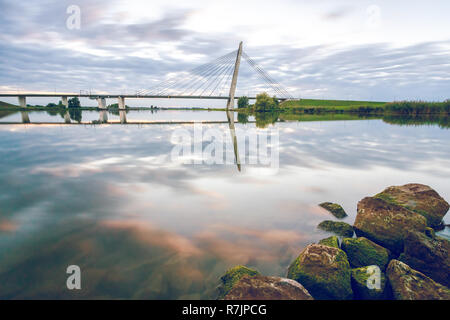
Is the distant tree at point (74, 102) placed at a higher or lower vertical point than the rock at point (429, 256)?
higher

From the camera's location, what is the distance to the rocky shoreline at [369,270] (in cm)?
416

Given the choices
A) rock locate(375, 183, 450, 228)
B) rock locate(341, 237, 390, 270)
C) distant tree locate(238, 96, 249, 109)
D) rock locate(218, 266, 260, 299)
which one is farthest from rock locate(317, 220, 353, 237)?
distant tree locate(238, 96, 249, 109)

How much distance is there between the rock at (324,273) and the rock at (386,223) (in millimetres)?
2062

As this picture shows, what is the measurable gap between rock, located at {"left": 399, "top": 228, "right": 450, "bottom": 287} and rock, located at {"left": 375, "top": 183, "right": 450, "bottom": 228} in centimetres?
237

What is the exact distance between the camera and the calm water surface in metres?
4.97

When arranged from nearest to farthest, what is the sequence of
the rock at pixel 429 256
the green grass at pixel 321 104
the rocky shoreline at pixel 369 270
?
the rocky shoreline at pixel 369 270 < the rock at pixel 429 256 < the green grass at pixel 321 104

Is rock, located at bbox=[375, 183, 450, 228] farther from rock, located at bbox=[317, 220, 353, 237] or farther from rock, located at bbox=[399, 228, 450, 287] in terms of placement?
rock, located at bbox=[399, 228, 450, 287]

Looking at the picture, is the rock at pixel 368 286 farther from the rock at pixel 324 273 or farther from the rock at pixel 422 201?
the rock at pixel 422 201

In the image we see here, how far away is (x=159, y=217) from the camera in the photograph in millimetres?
7551

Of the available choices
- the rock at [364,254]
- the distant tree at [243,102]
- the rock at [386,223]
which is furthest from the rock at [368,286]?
the distant tree at [243,102]

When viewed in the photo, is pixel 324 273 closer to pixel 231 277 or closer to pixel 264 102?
pixel 231 277
